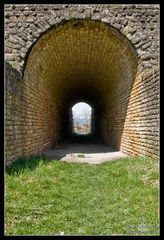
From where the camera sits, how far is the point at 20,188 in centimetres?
558

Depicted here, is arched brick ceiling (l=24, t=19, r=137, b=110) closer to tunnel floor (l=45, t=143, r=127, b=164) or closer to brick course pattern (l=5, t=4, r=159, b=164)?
brick course pattern (l=5, t=4, r=159, b=164)

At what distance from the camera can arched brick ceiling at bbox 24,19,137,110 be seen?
9156 mm

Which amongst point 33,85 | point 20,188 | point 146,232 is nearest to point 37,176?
point 20,188

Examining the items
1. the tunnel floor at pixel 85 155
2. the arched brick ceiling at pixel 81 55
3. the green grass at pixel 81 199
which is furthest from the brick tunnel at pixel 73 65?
the green grass at pixel 81 199

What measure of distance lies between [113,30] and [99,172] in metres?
4.13

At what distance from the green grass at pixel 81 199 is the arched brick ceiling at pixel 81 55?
325 centimetres

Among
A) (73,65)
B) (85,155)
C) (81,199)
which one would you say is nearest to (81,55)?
(73,65)

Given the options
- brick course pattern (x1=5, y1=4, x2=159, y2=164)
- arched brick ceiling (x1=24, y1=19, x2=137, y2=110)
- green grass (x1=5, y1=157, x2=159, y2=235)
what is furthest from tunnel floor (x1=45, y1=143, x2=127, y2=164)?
arched brick ceiling (x1=24, y1=19, x2=137, y2=110)

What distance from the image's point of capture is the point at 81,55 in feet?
36.7

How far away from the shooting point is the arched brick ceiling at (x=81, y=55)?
916 centimetres

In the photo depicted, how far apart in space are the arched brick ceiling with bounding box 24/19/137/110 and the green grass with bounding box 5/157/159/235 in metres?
3.25

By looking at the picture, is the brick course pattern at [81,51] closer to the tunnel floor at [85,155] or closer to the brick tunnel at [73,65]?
the brick tunnel at [73,65]

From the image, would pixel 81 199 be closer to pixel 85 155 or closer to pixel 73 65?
pixel 85 155

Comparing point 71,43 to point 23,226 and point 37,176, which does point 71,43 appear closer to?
point 37,176
